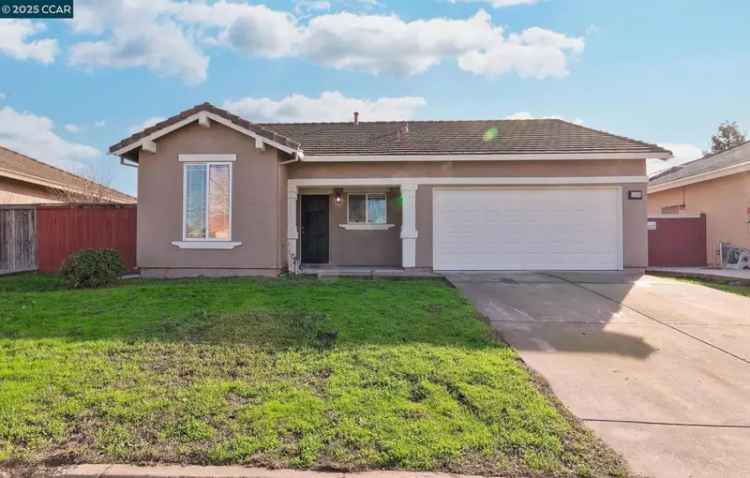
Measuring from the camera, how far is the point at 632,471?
100 inches

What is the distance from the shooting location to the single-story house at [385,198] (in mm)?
9711

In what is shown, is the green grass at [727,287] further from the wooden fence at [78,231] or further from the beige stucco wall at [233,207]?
the wooden fence at [78,231]

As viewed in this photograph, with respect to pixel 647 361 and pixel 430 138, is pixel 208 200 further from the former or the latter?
pixel 647 361

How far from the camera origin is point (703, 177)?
13.2 m

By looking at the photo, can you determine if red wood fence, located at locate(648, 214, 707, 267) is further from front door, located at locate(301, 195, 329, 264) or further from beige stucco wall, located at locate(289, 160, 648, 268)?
front door, located at locate(301, 195, 329, 264)

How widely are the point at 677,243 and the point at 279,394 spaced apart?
47.5 ft

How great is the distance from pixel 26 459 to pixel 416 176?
30.7 feet

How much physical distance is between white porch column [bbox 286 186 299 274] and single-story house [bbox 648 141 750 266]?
41.7 feet

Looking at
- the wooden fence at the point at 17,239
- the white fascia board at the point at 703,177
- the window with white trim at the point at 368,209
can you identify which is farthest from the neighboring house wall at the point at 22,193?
the white fascia board at the point at 703,177

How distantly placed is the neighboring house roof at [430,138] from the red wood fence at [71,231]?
7.64 ft

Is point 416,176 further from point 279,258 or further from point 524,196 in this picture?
point 279,258

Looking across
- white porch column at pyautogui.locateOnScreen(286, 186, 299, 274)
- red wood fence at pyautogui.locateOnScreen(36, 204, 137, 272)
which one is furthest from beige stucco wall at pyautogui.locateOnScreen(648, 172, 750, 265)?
red wood fence at pyautogui.locateOnScreen(36, 204, 137, 272)

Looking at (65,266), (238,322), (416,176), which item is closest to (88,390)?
(238,322)

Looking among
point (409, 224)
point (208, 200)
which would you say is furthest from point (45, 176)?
point (409, 224)
